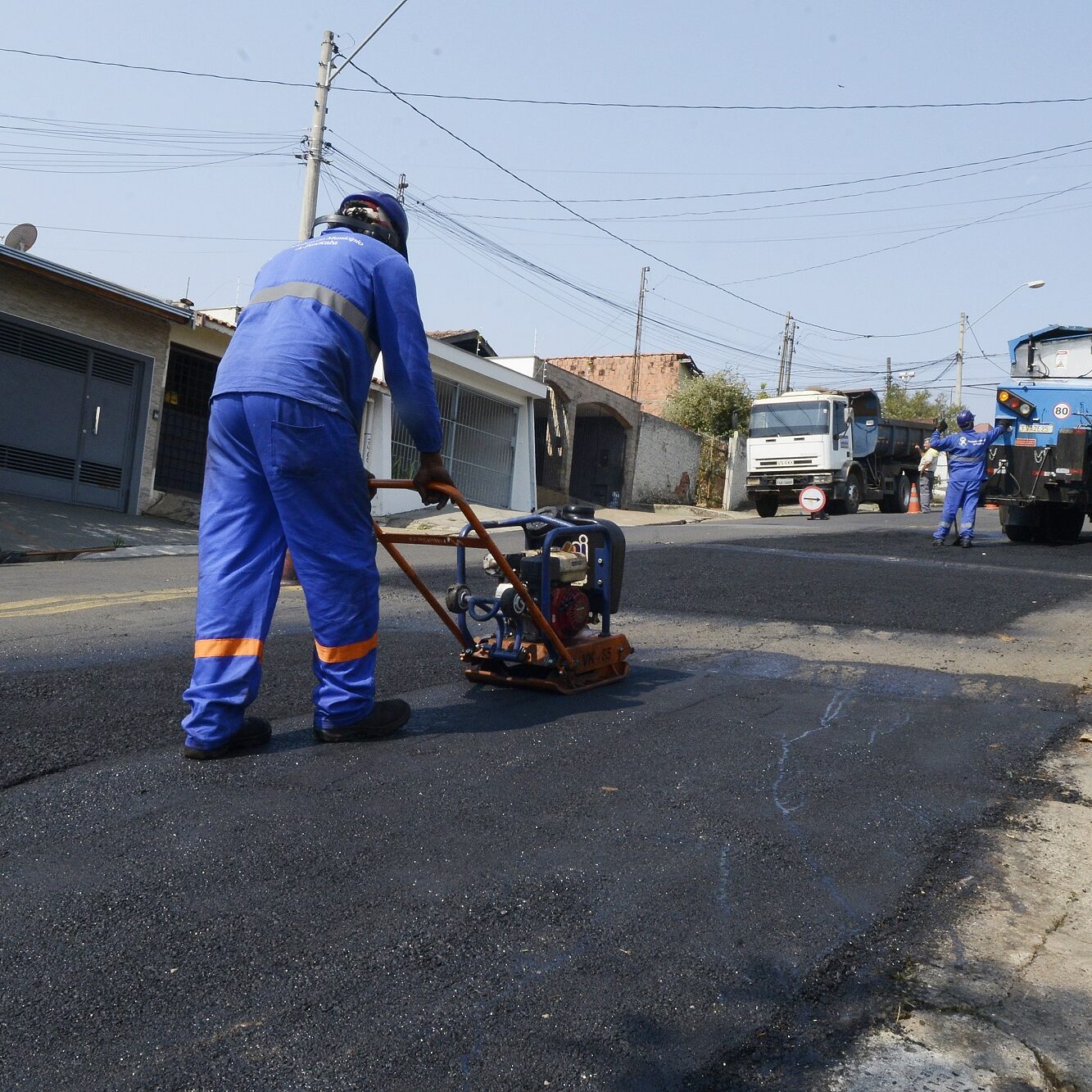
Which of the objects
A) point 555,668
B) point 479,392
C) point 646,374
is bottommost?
point 555,668

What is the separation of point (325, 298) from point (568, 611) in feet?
6.30

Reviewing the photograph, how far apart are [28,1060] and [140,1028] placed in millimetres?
197

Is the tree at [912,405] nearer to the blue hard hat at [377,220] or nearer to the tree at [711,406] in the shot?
the tree at [711,406]

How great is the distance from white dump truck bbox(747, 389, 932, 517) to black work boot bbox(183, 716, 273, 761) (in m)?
21.7

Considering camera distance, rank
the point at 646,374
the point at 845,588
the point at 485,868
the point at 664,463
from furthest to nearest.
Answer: the point at 646,374 < the point at 664,463 < the point at 845,588 < the point at 485,868

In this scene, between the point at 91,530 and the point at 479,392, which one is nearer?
the point at 91,530

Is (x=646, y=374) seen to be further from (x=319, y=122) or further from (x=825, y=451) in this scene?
(x=319, y=122)

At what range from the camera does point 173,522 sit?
16641mm

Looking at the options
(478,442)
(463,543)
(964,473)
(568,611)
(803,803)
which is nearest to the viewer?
(803,803)

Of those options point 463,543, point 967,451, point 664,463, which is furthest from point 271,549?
point 664,463

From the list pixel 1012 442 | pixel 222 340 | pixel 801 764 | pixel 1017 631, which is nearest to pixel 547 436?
pixel 222 340

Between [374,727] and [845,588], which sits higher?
[845,588]

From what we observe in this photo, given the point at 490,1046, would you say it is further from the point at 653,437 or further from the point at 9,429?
the point at 653,437

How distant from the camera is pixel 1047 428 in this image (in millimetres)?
13648
